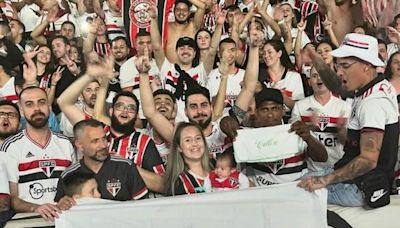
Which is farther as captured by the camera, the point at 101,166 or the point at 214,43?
the point at 214,43

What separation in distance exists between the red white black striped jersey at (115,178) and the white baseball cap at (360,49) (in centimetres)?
97

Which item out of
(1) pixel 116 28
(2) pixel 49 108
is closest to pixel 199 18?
(1) pixel 116 28

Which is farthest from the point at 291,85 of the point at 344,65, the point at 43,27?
the point at 43,27

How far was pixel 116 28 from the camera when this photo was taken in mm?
2561

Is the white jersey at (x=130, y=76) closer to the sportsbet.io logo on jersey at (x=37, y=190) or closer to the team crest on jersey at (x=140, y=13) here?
the team crest on jersey at (x=140, y=13)

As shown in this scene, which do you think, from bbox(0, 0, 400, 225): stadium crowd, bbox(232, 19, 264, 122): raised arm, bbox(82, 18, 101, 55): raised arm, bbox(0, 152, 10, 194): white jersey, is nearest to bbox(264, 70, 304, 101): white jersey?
bbox(0, 0, 400, 225): stadium crowd

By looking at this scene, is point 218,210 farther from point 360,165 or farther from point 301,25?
point 301,25

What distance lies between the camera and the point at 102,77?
2.49m

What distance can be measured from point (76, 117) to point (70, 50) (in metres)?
0.27

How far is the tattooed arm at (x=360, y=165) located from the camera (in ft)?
8.14

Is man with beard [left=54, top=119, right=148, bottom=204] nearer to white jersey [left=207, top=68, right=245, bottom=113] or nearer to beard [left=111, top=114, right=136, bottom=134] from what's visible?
beard [left=111, top=114, right=136, bottom=134]

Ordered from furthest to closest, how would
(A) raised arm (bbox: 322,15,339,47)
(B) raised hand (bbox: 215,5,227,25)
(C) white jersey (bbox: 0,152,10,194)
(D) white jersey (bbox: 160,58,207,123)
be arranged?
(A) raised arm (bbox: 322,15,339,47), (B) raised hand (bbox: 215,5,227,25), (D) white jersey (bbox: 160,58,207,123), (C) white jersey (bbox: 0,152,10,194)

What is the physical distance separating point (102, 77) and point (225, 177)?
2.08 ft

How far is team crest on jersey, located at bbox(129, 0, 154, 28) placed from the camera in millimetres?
2574
